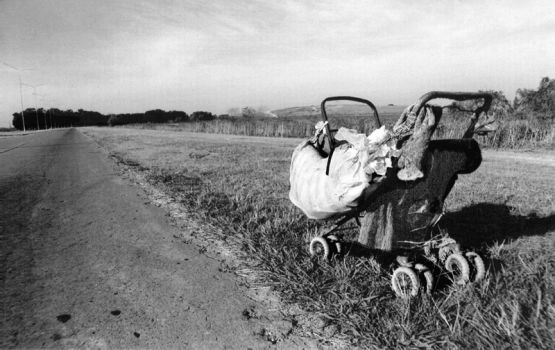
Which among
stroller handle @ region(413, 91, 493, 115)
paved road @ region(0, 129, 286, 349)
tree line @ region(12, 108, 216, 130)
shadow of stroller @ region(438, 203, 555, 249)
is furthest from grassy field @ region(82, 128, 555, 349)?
tree line @ region(12, 108, 216, 130)

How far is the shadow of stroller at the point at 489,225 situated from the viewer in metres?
3.34

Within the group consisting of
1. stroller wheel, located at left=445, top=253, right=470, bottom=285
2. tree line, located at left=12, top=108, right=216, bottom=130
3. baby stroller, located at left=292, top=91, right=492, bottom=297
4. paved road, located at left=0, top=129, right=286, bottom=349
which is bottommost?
paved road, located at left=0, top=129, right=286, bottom=349

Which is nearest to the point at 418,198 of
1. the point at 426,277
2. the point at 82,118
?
the point at 426,277

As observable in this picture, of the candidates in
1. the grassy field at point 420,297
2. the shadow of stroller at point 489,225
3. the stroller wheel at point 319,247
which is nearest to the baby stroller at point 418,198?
the grassy field at point 420,297

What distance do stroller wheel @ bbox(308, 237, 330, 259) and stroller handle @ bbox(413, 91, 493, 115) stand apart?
1.32 meters

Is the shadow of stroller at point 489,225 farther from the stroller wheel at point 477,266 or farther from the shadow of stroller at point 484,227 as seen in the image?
the stroller wheel at point 477,266

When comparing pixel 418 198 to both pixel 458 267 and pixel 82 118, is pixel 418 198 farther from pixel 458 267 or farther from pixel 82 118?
pixel 82 118

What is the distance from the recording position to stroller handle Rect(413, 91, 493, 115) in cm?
201

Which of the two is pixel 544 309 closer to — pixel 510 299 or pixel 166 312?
pixel 510 299

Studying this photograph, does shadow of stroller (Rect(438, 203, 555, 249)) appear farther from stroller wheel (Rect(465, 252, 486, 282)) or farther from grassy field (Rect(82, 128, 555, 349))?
stroller wheel (Rect(465, 252, 486, 282))

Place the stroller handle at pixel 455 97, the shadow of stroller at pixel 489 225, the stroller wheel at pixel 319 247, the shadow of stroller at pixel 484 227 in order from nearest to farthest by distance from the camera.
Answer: the stroller handle at pixel 455 97
the stroller wheel at pixel 319 247
the shadow of stroller at pixel 484 227
the shadow of stroller at pixel 489 225

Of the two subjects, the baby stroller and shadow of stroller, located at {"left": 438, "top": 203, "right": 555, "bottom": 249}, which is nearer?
the baby stroller

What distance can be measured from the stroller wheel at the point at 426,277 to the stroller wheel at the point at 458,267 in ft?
0.65

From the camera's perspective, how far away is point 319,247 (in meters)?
2.97
